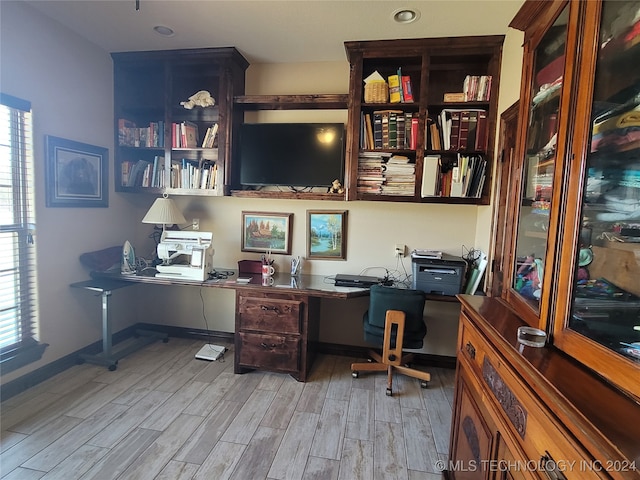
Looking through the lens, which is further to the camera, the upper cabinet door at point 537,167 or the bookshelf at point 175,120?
the bookshelf at point 175,120

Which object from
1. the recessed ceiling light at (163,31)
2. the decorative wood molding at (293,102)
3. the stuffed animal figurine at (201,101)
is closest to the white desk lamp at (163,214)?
the stuffed animal figurine at (201,101)

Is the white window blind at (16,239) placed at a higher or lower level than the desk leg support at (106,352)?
higher

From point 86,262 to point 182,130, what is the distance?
144cm

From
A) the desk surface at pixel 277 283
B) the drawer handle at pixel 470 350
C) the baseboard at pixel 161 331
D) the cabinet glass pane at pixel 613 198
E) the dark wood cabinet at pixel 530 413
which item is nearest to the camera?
the dark wood cabinet at pixel 530 413

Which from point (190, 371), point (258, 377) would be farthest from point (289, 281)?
point (190, 371)

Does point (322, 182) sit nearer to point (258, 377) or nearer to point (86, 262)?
point (258, 377)

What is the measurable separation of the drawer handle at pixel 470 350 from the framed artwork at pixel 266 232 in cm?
199

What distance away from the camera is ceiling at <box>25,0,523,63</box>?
2051 mm

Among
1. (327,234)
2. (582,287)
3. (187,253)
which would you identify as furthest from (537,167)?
(187,253)

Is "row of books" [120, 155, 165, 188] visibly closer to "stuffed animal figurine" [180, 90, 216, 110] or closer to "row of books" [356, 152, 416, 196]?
"stuffed animal figurine" [180, 90, 216, 110]

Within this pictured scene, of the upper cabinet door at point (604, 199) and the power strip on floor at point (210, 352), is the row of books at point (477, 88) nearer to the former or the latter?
the upper cabinet door at point (604, 199)

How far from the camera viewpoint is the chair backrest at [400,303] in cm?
240

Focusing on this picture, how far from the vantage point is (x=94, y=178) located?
2830mm

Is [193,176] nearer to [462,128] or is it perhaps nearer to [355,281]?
[355,281]
